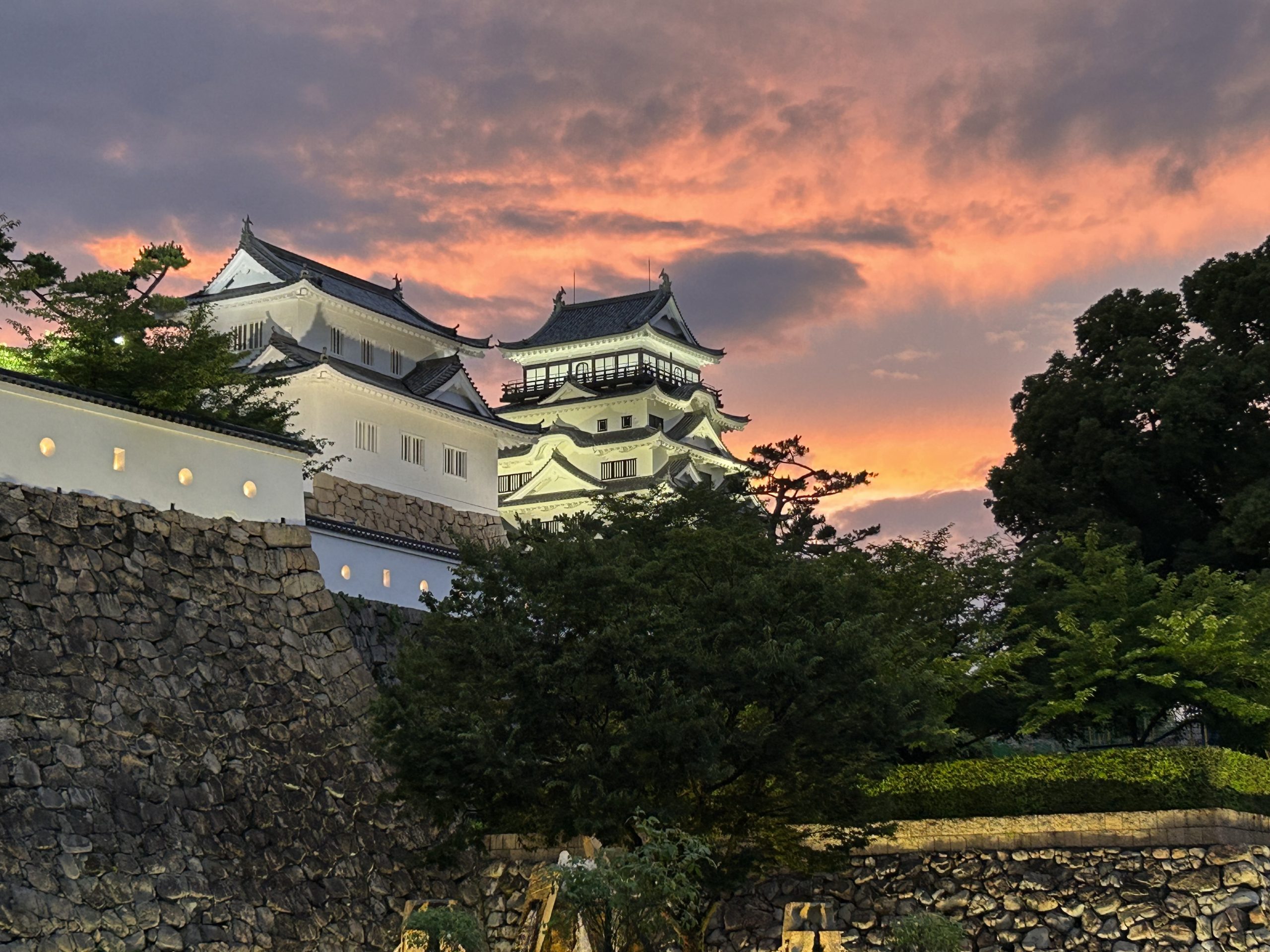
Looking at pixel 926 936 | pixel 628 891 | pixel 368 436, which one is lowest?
pixel 926 936

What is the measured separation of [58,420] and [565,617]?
7.12 m

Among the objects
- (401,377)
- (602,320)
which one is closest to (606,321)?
(602,320)

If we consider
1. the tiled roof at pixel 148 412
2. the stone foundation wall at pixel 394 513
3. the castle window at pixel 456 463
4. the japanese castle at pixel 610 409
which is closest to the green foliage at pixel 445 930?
the tiled roof at pixel 148 412

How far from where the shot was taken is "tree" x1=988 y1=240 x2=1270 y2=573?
111 ft

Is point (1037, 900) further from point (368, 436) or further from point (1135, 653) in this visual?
point (368, 436)

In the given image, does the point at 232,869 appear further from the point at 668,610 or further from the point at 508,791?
the point at 668,610

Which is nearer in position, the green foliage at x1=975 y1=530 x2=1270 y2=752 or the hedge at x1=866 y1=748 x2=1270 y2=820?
the hedge at x1=866 y1=748 x2=1270 y2=820

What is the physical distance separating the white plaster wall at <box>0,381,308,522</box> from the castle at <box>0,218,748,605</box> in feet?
0.08

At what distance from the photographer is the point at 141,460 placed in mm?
22688

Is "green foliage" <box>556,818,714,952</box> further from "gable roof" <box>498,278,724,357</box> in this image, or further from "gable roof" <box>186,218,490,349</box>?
"gable roof" <box>498,278,724,357</box>

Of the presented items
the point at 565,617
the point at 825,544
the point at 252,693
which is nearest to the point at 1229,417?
the point at 825,544

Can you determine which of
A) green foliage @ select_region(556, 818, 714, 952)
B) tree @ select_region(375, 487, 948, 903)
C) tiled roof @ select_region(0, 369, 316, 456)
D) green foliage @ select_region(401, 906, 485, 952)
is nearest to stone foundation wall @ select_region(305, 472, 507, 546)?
tiled roof @ select_region(0, 369, 316, 456)

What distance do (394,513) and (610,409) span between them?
19.3 m

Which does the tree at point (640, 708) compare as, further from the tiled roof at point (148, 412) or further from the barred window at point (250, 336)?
the barred window at point (250, 336)
